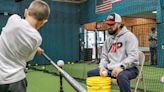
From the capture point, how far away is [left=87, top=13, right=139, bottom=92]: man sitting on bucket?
3987mm

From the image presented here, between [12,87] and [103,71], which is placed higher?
[12,87]

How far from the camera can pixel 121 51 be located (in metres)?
4.26

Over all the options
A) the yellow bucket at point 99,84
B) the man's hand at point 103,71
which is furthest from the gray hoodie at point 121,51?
the yellow bucket at point 99,84

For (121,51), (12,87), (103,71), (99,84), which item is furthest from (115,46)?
(12,87)

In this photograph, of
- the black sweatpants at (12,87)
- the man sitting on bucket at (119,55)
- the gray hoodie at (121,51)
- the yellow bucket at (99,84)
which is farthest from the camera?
the gray hoodie at (121,51)

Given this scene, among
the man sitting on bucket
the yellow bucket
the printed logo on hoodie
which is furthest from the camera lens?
the printed logo on hoodie

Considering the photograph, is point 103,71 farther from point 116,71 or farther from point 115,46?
point 115,46

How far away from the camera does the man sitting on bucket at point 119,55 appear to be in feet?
13.1

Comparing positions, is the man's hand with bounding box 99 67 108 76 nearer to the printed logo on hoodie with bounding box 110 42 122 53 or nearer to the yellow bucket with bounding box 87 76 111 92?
the yellow bucket with bounding box 87 76 111 92

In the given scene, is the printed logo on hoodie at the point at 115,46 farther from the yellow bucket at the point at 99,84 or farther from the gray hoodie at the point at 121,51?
the yellow bucket at the point at 99,84

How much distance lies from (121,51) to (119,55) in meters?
0.07

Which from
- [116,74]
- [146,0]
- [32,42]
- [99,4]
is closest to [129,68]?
[116,74]

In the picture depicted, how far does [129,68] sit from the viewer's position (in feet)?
13.5

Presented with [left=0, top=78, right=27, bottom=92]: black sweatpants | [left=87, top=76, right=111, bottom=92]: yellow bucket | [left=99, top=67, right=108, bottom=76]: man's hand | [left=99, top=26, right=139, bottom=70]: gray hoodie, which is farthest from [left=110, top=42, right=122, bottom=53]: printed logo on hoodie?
[left=0, top=78, right=27, bottom=92]: black sweatpants
